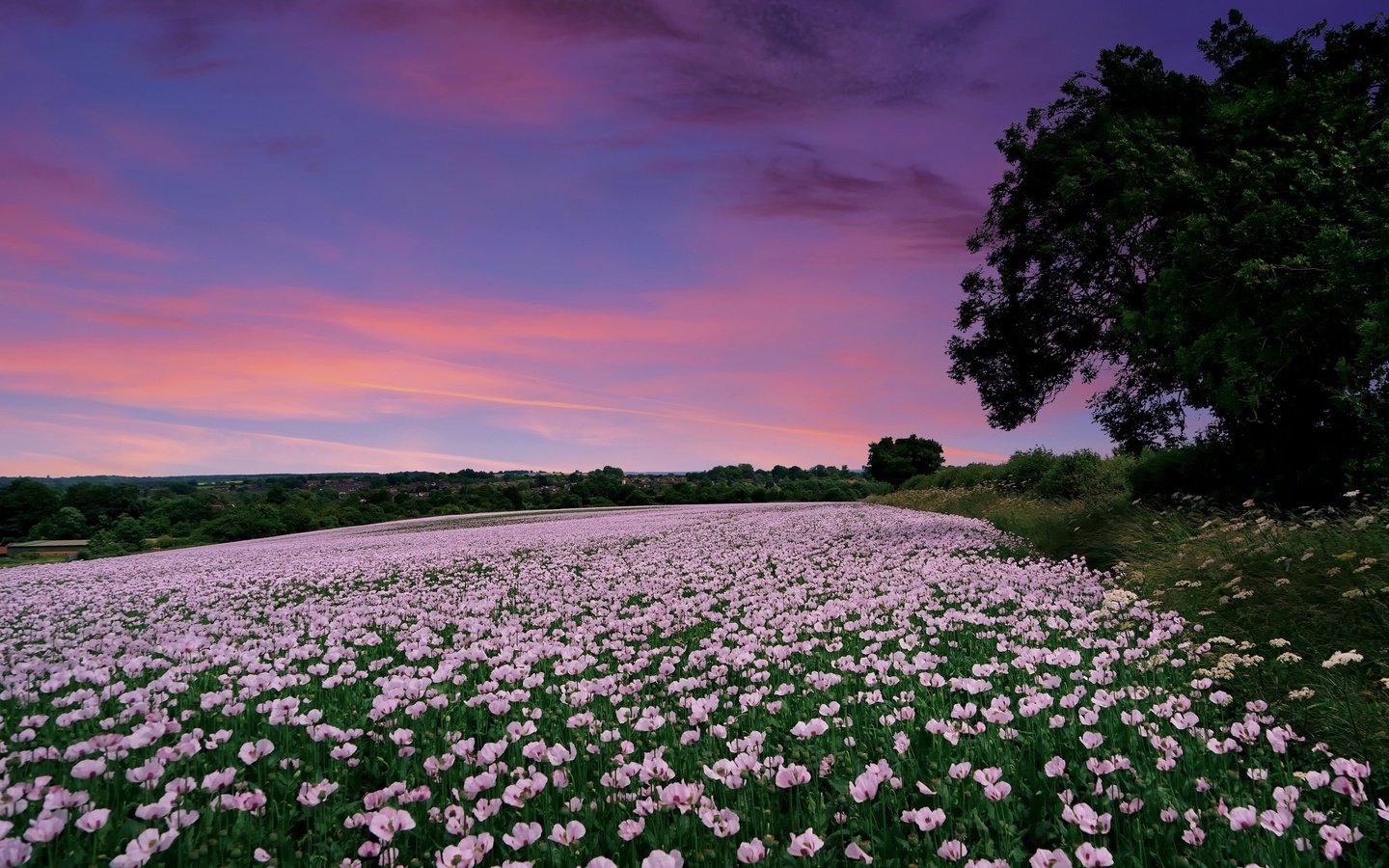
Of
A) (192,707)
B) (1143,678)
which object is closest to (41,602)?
(192,707)

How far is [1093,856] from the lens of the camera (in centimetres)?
273

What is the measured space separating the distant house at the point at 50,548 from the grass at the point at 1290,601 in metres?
55.1

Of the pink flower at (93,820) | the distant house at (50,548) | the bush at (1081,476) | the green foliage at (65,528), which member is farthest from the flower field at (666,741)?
the green foliage at (65,528)

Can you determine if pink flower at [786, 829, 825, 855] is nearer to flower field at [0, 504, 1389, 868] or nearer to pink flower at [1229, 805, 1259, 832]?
flower field at [0, 504, 1389, 868]

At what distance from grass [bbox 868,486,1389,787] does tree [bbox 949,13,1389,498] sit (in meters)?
2.11

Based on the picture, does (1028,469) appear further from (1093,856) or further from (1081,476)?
(1093,856)

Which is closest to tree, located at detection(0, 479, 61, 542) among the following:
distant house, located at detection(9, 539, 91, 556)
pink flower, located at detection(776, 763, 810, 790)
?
distant house, located at detection(9, 539, 91, 556)

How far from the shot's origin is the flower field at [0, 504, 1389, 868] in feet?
10.2

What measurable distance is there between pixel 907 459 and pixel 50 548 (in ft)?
236

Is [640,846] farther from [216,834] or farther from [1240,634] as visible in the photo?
[1240,634]

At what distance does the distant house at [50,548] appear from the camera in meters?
43.9

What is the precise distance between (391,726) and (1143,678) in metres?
5.81

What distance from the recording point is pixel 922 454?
70.7 metres

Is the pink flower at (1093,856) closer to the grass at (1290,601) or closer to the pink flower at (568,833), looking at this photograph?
the pink flower at (568,833)
